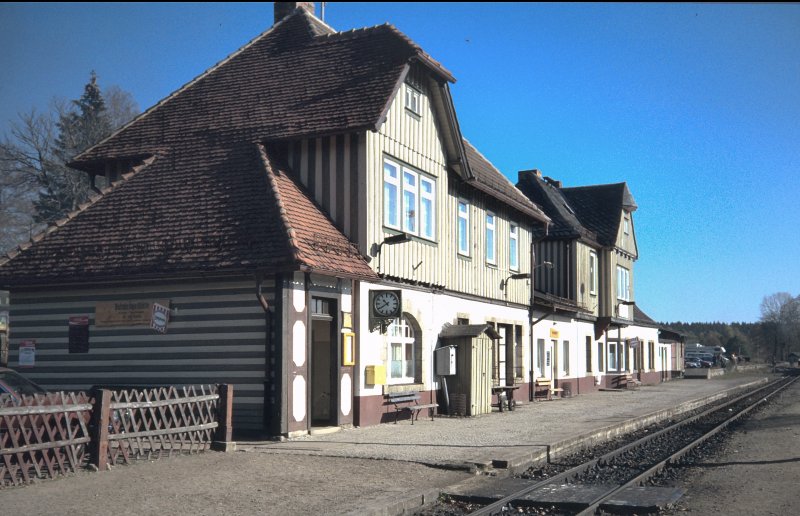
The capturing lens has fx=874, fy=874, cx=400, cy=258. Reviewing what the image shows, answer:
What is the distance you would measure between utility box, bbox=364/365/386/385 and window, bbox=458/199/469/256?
5.43 meters

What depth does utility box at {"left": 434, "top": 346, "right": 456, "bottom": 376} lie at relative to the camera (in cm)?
2078

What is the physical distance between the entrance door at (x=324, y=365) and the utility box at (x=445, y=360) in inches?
125

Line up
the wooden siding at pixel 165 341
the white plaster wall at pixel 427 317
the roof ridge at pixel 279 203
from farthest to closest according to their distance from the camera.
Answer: the white plaster wall at pixel 427 317, the wooden siding at pixel 165 341, the roof ridge at pixel 279 203

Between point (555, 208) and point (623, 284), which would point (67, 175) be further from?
point (623, 284)

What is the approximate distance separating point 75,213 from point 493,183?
11693 mm

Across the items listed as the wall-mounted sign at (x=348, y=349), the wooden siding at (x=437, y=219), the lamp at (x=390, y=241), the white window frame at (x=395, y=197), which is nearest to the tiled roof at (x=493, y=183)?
the wooden siding at (x=437, y=219)

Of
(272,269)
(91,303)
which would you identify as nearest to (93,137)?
(91,303)

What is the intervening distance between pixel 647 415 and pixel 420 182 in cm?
853

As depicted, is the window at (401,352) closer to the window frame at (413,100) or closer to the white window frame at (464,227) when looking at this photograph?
the white window frame at (464,227)

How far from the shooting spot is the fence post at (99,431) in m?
11.4

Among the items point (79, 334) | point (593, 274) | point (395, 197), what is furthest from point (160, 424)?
point (593, 274)

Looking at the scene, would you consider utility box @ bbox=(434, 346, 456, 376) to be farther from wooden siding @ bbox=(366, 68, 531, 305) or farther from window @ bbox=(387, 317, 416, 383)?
wooden siding @ bbox=(366, 68, 531, 305)

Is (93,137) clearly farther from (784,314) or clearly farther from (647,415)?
(784,314)

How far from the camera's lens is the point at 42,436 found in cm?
1089
